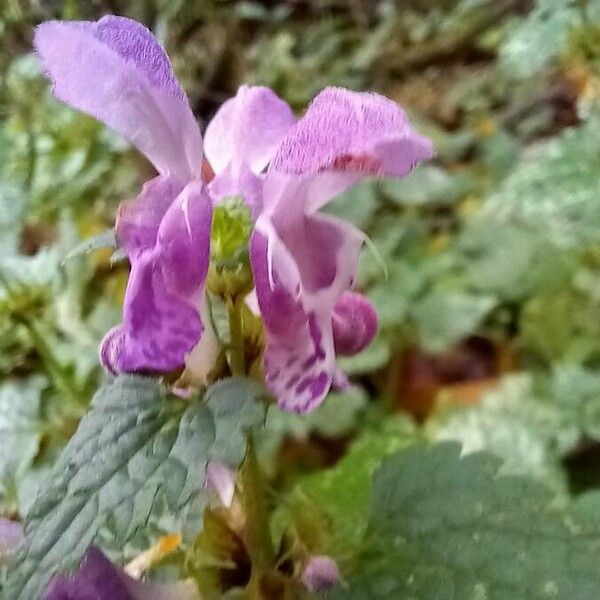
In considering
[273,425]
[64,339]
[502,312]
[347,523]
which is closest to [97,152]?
[64,339]

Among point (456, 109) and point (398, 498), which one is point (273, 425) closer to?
point (398, 498)

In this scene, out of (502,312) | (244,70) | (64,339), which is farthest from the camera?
(244,70)

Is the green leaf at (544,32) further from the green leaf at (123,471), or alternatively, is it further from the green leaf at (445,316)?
the green leaf at (123,471)

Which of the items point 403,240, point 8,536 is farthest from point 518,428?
point 8,536

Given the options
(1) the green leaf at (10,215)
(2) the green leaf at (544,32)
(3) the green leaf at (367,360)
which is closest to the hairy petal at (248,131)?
(1) the green leaf at (10,215)

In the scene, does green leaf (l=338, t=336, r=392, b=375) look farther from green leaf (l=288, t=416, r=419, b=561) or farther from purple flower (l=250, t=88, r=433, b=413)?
Answer: purple flower (l=250, t=88, r=433, b=413)
